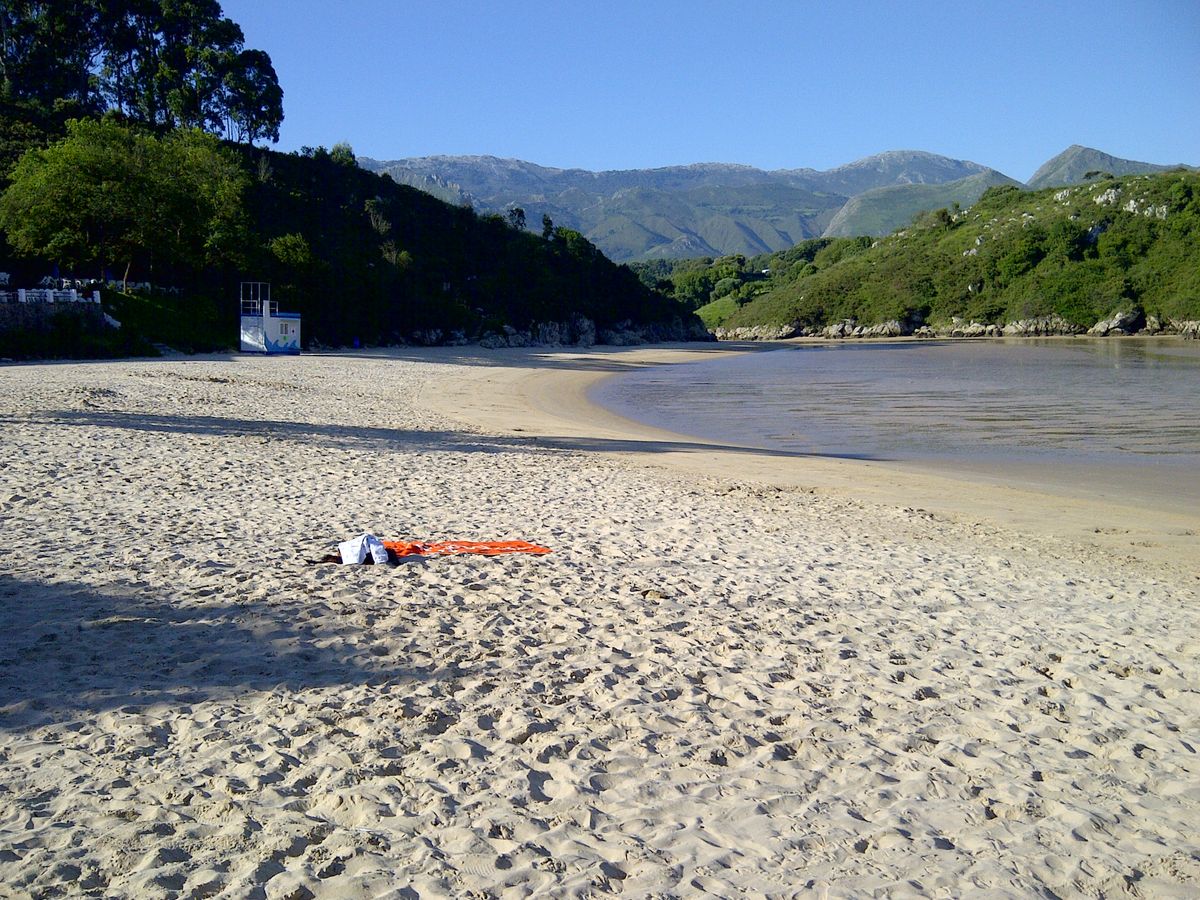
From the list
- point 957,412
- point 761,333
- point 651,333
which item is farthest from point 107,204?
point 761,333

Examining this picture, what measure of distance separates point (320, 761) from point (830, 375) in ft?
145

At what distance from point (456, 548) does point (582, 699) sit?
3.29 m

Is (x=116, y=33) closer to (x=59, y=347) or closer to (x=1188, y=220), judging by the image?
(x=59, y=347)

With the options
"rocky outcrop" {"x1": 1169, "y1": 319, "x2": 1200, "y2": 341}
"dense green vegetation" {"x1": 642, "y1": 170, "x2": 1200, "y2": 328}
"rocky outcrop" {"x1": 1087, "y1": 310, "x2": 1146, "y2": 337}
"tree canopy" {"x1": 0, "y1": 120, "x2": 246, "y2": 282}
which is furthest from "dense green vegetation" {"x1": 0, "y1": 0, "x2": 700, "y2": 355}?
"rocky outcrop" {"x1": 1169, "y1": 319, "x2": 1200, "y2": 341}

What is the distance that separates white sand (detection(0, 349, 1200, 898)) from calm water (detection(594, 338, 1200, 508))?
737 centimetres

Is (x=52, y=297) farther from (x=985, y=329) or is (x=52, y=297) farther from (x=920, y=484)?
(x=985, y=329)

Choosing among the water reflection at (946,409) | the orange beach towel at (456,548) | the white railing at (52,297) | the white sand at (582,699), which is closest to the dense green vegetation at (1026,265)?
the water reflection at (946,409)

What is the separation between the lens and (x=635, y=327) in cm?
9906

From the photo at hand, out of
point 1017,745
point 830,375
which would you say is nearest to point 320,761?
point 1017,745

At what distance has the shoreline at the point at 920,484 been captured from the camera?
33.0 feet

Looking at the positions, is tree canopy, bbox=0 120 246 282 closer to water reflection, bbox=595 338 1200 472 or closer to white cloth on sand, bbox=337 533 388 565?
water reflection, bbox=595 338 1200 472

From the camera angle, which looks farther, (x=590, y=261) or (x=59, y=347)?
(x=590, y=261)

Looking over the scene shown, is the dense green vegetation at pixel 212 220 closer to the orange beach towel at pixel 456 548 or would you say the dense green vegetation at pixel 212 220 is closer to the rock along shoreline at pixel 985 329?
the orange beach towel at pixel 456 548

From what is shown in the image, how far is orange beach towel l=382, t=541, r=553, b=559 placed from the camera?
775 cm
